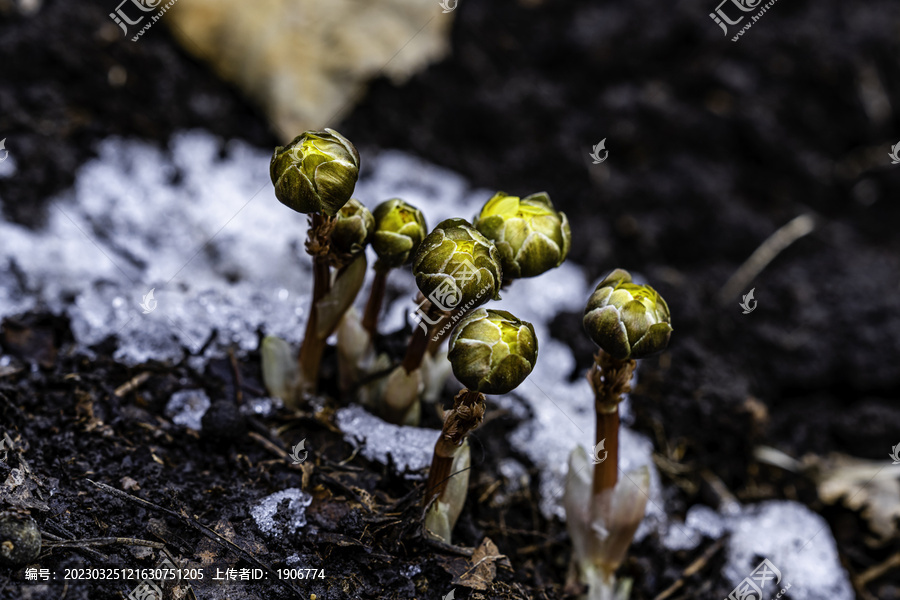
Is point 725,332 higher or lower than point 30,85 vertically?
lower

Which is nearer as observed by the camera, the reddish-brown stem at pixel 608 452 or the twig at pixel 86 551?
the twig at pixel 86 551

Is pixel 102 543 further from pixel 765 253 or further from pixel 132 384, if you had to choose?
pixel 765 253

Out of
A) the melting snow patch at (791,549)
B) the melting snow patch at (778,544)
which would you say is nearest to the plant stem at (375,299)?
the melting snow patch at (778,544)

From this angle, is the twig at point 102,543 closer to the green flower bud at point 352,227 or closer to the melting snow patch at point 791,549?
the green flower bud at point 352,227

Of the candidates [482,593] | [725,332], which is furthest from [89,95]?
[725,332]

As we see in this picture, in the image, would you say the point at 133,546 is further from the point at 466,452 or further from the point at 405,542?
the point at 466,452

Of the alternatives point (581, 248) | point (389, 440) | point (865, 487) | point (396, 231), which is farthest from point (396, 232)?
point (865, 487)

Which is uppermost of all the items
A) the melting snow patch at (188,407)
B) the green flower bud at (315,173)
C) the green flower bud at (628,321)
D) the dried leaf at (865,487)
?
the green flower bud at (315,173)

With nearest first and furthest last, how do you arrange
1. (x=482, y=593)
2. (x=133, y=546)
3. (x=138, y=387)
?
(x=133, y=546) < (x=482, y=593) < (x=138, y=387)

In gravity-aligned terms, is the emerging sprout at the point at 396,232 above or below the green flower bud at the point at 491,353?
above
